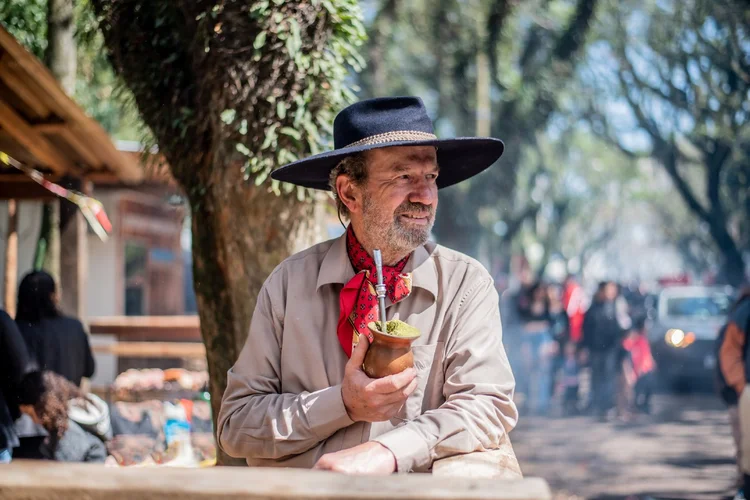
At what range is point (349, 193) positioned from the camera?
9.96ft

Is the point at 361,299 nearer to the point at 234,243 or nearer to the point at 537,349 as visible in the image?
the point at 234,243

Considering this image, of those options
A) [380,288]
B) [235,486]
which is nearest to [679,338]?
[380,288]

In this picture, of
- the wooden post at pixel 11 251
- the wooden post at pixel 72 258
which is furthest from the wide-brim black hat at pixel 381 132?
the wooden post at pixel 72 258

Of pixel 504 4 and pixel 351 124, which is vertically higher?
pixel 504 4

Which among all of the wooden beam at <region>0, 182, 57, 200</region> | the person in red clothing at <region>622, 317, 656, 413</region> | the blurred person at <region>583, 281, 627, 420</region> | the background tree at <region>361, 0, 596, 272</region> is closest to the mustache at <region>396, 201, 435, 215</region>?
the wooden beam at <region>0, 182, 57, 200</region>

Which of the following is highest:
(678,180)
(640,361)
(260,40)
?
(678,180)

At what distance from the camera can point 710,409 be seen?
42.8 feet

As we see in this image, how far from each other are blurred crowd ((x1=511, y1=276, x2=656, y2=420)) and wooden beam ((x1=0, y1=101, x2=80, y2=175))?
806 centimetres

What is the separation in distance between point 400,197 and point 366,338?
62cm

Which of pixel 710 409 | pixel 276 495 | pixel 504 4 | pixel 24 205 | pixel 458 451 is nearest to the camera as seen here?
pixel 276 495

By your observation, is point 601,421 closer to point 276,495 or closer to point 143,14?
point 143,14

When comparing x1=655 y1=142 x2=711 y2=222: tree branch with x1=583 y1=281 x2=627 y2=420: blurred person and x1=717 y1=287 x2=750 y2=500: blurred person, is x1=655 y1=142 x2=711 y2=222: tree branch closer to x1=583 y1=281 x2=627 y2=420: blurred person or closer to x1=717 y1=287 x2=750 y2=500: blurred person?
x1=583 y1=281 x2=627 y2=420: blurred person

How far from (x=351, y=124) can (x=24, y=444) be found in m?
3.63

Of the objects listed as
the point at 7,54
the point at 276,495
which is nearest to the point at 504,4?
the point at 7,54
